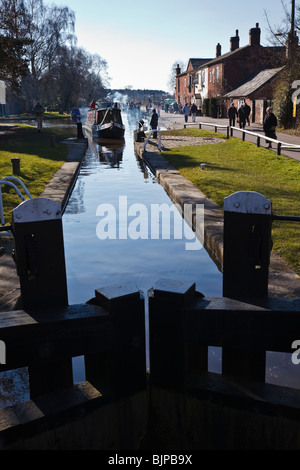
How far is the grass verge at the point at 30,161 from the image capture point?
430 inches

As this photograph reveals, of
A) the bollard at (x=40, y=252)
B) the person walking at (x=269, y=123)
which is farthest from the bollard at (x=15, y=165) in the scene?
the bollard at (x=40, y=252)

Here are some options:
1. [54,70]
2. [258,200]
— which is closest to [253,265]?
[258,200]

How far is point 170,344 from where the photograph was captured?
3125 mm

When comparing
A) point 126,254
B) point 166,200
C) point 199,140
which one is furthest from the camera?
point 199,140

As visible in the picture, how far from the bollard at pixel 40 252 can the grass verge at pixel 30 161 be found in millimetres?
5470

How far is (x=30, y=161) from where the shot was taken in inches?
684

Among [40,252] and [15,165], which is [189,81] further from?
[40,252]

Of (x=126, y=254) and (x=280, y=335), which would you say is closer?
(x=280, y=335)

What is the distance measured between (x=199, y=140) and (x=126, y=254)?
1837 cm

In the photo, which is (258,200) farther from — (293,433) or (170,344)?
(293,433)

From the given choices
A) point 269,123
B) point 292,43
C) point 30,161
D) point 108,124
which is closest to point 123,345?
point 30,161

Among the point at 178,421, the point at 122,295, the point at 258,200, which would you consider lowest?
the point at 178,421

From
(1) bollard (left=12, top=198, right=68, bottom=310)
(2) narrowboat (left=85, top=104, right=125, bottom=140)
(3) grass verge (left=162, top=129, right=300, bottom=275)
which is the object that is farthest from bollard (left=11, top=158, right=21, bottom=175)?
(2) narrowboat (left=85, top=104, right=125, bottom=140)

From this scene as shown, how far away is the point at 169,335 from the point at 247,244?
80 cm
